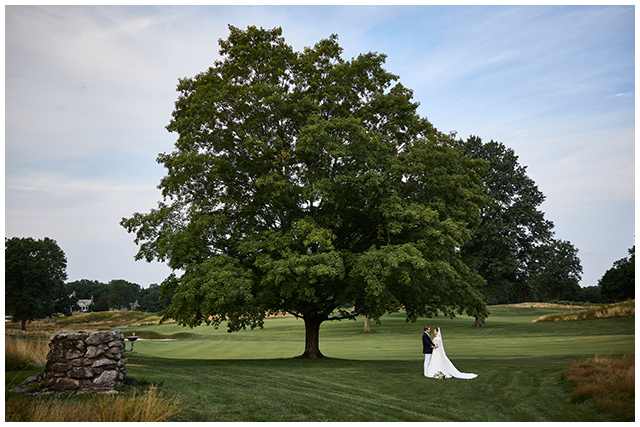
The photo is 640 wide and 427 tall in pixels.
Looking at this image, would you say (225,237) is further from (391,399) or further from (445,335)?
(445,335)

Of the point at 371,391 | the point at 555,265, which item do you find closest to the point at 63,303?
the point at 555,265

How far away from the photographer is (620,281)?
65438 mm

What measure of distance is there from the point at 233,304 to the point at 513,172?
35.2m

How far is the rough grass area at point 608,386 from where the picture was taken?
459 inches

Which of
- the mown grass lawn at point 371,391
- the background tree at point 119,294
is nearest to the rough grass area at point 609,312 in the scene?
the mown grass lawn at point 371,391

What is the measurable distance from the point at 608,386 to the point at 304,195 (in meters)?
13.0

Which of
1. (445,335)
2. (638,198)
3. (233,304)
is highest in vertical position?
(638,198)

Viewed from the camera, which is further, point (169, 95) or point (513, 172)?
point (513, 172)

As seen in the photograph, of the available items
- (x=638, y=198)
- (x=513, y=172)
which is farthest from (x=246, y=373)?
(x=513, y=172)

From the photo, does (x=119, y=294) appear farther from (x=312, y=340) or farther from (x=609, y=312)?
(x=609, y=312)

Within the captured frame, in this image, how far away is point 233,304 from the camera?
A: 20484 millimetres

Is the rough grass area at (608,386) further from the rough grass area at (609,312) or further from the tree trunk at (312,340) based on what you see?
the rough grass area at (609,312)

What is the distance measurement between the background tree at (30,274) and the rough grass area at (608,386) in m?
65.8

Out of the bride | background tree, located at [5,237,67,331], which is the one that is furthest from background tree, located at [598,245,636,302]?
background tree, located at [5,237,67,331]
